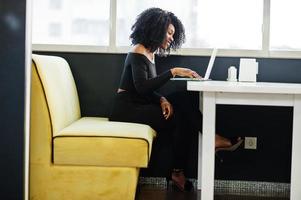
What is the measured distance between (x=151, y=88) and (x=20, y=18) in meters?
0.93

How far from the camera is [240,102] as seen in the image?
2.39 m

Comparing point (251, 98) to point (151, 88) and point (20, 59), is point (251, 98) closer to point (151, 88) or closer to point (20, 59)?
point (151, 88)

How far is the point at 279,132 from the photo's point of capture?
3186 mm

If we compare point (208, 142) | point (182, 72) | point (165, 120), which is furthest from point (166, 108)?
point (208, 142)

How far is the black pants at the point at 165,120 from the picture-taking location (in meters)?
2.90

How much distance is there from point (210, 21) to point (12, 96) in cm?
159

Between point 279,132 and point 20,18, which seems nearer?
point 20,18

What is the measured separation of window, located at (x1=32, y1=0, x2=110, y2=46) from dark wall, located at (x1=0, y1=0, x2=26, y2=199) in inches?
40.2

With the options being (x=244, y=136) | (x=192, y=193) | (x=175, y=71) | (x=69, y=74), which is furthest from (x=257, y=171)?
(x=69, y=74)

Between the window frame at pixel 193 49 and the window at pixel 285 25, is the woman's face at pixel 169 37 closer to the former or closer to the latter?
the window frame at pixel 193 49

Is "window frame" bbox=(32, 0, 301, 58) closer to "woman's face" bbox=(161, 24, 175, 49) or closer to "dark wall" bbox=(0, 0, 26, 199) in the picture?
"woman's face" bbox=(161, 24, 175, 49)

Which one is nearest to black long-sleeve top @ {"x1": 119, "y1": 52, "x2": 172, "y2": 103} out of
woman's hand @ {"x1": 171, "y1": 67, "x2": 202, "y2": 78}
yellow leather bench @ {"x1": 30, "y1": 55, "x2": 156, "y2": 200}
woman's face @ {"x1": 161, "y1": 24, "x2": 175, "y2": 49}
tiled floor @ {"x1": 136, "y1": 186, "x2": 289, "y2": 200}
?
woman's hand @ {"x1": 171, "y1": 67, "x2": 202, "y2": 78}

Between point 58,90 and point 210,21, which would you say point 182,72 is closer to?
point 210,21

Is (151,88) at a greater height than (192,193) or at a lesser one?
greater
